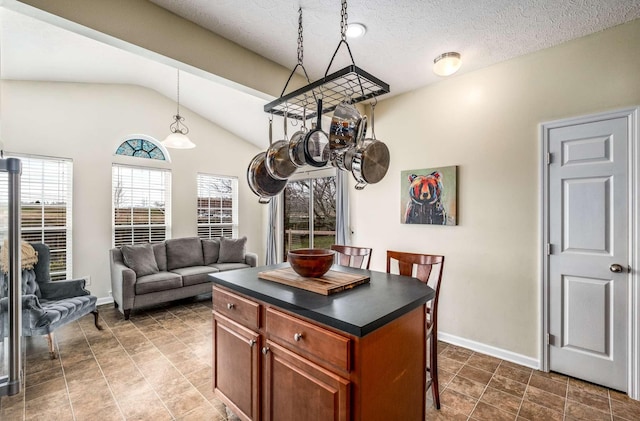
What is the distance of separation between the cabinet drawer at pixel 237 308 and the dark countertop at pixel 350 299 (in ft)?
0.19

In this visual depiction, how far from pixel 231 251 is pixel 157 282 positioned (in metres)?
1.38

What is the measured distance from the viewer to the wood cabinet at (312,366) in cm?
123

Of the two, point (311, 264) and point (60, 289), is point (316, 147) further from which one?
point (60, 289)

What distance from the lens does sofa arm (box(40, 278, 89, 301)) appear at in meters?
3.18

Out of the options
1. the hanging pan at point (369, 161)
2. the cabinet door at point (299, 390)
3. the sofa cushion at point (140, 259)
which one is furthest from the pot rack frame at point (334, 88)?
the sofa cushion at point (140, 259)

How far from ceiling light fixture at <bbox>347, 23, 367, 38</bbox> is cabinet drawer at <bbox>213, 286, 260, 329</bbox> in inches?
84.3

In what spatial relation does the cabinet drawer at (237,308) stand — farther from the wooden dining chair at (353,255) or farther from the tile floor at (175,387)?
the wooden dining chair at (353,255)

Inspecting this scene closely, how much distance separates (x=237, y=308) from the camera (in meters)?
1.82

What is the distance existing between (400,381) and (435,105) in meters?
2.84

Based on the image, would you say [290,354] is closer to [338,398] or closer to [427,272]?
[338,398]

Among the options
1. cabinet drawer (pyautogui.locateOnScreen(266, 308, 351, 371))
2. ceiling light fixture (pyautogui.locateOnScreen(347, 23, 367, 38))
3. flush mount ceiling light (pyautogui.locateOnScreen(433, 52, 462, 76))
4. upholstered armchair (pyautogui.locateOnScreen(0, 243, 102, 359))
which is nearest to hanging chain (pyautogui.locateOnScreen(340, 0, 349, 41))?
ceiling light fixture (pyautogui.locateOnScreen(347, 23, 367, 38))

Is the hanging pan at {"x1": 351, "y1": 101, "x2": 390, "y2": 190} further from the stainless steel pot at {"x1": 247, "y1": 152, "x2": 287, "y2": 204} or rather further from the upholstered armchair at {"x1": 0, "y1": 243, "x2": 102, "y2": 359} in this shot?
the upholstered armchair at {"x1": 0, "y1": 243, "x2": 102, "y2": 359}

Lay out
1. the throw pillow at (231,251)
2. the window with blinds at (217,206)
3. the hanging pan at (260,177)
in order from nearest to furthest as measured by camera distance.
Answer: the hanging pan at (260,177) < the throw pillow at (231,251) < the window with blinds at (217,206)

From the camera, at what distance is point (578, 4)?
2.03m
